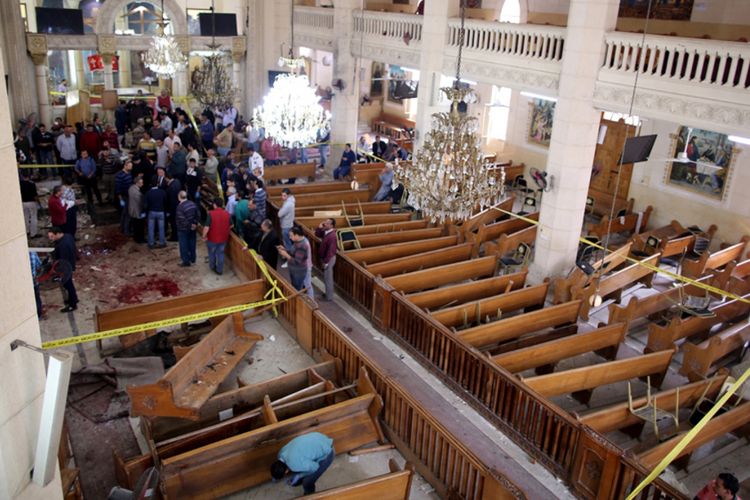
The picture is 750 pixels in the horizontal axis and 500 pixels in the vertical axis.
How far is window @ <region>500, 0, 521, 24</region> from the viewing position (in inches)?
743

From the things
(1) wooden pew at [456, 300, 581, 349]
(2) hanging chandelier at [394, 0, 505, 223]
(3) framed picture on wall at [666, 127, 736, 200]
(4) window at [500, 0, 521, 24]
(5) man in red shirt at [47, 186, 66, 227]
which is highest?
(4) window at [500, 0, 521, 24]

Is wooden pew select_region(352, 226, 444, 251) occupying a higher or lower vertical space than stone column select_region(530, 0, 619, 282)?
lower

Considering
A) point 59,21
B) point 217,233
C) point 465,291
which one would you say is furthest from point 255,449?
point 59,21

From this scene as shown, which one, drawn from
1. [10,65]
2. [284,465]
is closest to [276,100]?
[284,465]

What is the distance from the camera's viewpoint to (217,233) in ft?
37.9

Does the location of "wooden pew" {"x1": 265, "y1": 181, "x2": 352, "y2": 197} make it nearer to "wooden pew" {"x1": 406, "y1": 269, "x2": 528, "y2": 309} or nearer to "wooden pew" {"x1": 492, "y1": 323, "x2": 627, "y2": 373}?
"wooden pew" {"x1": 406, "y1": 269, "x2": 528, "y2": 309}

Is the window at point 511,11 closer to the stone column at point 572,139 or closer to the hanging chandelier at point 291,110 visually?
the stone column at point 572,139

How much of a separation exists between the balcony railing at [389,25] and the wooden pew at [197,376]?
9.22 meters

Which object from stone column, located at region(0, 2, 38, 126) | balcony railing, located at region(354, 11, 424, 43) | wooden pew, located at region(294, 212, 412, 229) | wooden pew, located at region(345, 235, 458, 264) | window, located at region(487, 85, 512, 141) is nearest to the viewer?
wooden pew, located at region(345, 235, 458, 264)

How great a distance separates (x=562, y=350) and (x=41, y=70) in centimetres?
1798

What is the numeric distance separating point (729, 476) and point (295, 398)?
4571mm

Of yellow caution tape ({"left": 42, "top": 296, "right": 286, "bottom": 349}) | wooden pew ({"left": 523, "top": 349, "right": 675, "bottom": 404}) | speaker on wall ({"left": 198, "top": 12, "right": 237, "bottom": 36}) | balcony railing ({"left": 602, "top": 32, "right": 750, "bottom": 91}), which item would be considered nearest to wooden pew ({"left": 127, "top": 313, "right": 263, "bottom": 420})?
yellow caution tape ({"left": 42, "top": 296, "right": 286, "bottom": 349})

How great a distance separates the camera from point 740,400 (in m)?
8.62

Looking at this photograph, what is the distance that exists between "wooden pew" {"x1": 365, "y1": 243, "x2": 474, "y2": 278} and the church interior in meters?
0.05
